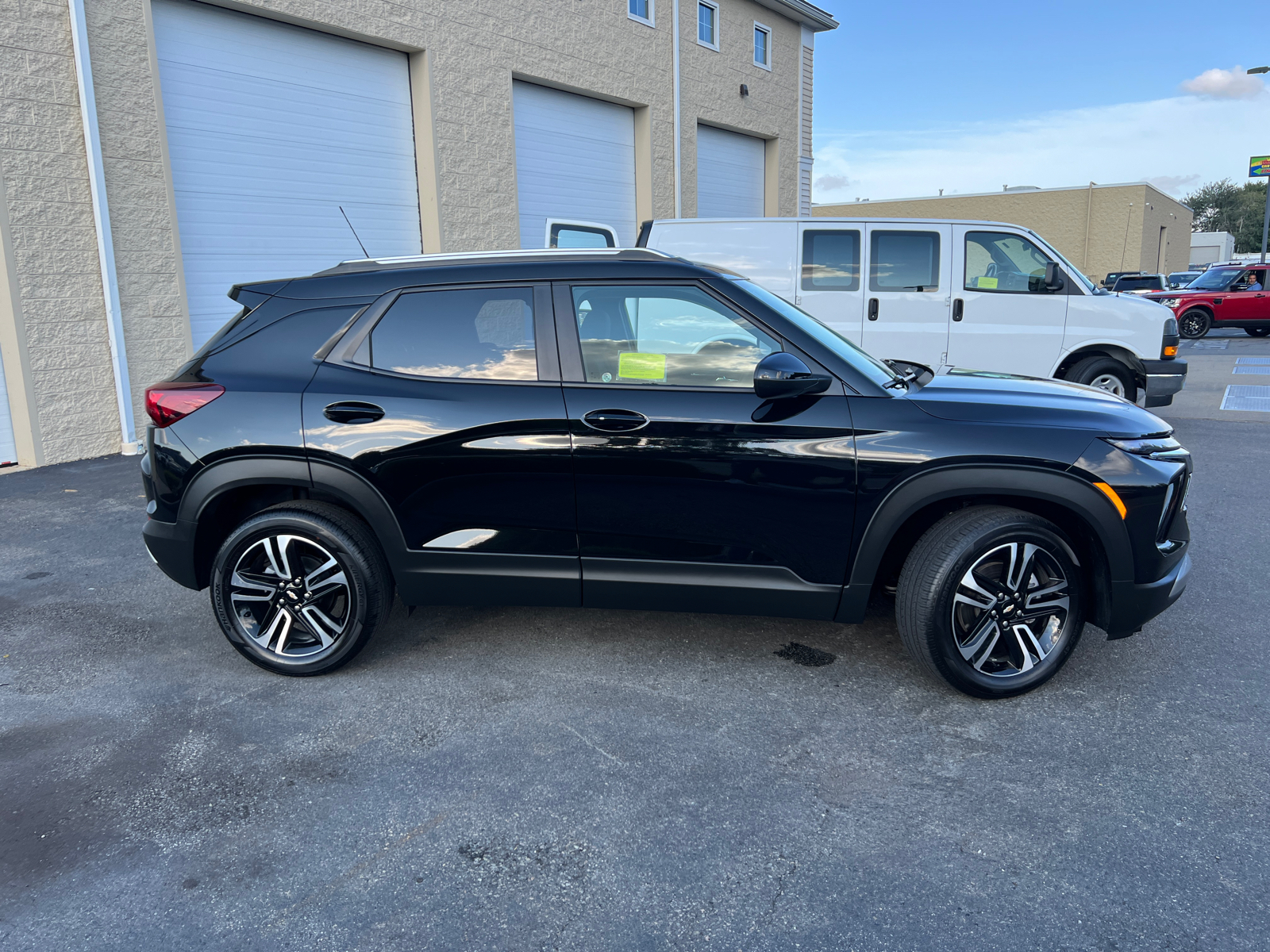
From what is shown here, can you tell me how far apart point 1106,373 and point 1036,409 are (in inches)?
253

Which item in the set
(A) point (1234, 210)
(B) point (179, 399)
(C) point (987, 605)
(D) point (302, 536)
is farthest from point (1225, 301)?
(A) point (1234, 210)

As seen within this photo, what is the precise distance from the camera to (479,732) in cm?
328

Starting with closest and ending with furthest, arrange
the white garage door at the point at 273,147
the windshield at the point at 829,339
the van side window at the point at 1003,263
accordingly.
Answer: the windshield at the point at 829,339
the van side window at the point at 1003,263
the white garage door at the point at 273,147

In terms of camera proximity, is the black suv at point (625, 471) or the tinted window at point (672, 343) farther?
the tinted window at point (672, 343)

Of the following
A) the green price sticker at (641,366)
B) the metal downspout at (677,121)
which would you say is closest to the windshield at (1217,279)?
the metal downspout at (677,121)

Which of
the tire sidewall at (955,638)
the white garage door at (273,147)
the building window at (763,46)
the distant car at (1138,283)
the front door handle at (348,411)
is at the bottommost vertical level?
the tire sidewall at (955,638)

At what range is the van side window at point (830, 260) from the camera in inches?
337

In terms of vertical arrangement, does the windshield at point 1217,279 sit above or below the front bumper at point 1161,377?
above

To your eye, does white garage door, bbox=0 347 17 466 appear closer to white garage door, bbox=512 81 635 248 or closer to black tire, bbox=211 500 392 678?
black tire, bbox=211 500 392 678

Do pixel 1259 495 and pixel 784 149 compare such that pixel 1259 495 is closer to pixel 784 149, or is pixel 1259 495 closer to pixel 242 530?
pixel 242 530

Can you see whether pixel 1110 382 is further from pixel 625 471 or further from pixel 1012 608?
pixel 625 471

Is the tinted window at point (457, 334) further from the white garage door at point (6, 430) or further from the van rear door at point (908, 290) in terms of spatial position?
the white garage door at point (6, 430)

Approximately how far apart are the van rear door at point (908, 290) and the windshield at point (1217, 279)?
731 inches

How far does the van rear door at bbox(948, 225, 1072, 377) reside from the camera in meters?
8.50
